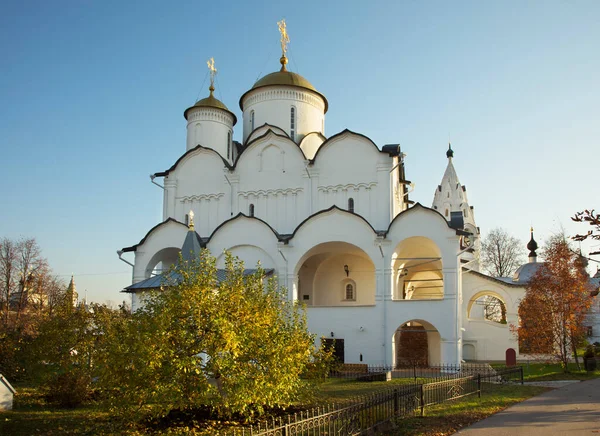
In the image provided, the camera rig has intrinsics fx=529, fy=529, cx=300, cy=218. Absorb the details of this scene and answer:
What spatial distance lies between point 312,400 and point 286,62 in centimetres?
2226

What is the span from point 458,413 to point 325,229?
1182cm

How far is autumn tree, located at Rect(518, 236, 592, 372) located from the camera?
1966 cm

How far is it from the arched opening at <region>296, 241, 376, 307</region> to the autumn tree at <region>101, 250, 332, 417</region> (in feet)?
51.7

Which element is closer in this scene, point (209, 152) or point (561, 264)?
point (561, 264)

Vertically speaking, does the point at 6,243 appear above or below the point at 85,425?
above

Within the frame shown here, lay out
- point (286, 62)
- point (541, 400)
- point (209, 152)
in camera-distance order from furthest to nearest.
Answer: point (286, 62)
point (209, 152)
point (541, 400)

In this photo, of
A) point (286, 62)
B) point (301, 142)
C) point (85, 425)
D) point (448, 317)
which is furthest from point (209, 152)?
point (85, 425)

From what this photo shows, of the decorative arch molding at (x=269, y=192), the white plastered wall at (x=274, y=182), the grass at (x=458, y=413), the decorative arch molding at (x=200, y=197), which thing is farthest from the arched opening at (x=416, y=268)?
the decorative arch molding at (x=200, y=197)

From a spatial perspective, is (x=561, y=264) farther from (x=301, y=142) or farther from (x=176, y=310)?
(x=176, y=310)

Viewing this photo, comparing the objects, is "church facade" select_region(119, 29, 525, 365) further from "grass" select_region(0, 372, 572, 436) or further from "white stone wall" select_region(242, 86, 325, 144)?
"grass" select_region(0, 372, 572, 436)

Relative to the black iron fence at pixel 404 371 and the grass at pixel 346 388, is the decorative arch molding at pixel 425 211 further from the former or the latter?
the grass at pixel 346 388

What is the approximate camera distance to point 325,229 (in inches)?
845

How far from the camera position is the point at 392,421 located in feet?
29.8

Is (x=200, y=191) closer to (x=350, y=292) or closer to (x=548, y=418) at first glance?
(x=350, y=292)
